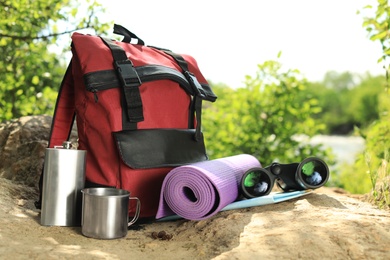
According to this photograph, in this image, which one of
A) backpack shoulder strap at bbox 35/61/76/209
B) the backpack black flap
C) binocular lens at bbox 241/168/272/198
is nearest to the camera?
the backpack black flap

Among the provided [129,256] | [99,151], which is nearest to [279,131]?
[99,151]

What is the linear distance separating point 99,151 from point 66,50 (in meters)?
2.53

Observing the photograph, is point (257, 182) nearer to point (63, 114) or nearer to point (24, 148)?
point (63, 114)

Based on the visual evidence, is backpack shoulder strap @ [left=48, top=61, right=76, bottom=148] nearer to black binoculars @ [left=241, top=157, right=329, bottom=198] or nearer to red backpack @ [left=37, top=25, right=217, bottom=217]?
red backpack @ [left=37, top=25, right=217, bottom=217]

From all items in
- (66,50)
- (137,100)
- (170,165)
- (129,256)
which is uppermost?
(66,50)

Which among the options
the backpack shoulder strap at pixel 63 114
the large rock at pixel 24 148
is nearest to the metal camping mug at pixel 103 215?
the backpack shoulder strap at pixel 63 114

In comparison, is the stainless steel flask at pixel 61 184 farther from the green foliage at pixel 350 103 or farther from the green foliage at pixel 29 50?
the green foliage at pixel 350 103

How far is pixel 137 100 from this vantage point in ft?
9.64

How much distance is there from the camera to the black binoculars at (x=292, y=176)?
3173 millimetres

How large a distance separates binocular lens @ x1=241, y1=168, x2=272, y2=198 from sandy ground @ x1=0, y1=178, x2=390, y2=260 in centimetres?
14

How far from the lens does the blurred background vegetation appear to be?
4633 millimetres

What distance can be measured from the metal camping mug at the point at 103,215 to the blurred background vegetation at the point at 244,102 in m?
1.85

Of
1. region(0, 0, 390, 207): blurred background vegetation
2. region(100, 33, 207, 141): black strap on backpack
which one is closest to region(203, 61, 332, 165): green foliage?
region(0, 0, 390, 207): blurred background vegetation

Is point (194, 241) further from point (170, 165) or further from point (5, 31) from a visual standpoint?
point (5, 31)
